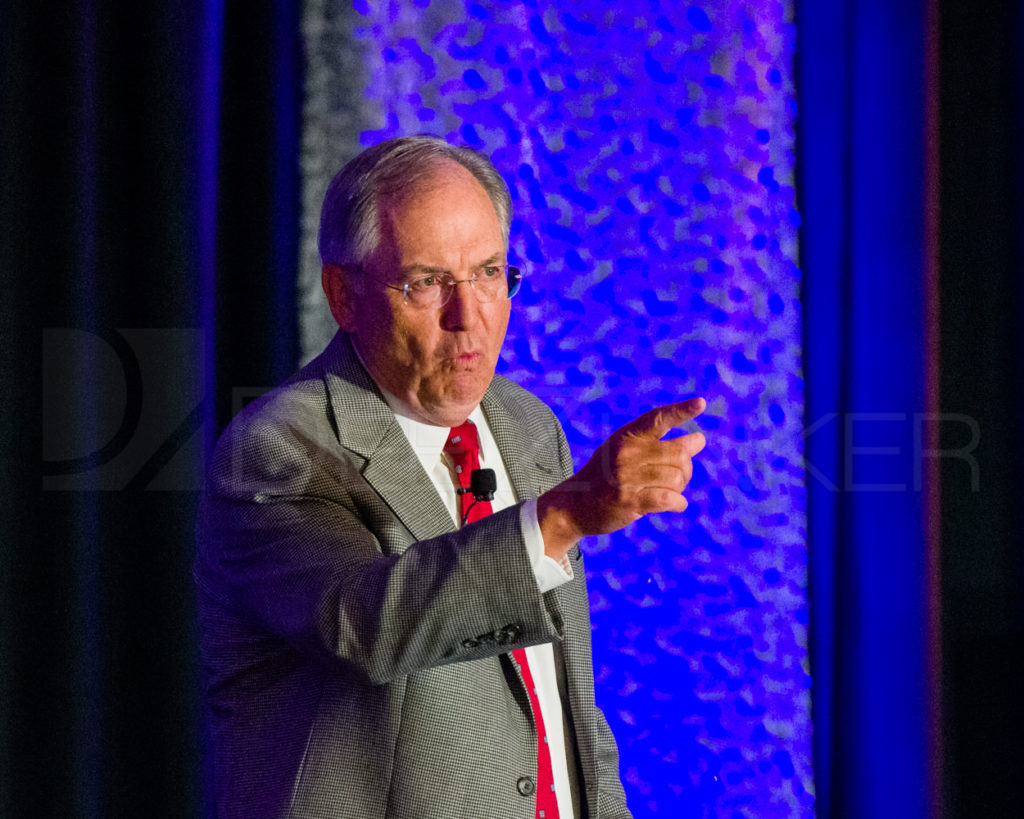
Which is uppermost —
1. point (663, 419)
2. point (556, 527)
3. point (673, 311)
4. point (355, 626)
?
point (673, 311)

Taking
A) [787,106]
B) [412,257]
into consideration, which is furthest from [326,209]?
[787,106]

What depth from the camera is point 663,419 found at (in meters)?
1.18

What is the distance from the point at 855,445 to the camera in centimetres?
292

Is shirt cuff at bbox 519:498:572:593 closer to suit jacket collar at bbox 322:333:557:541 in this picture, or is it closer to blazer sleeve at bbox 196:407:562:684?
blazer sleeve at bbox 196:407:562:684

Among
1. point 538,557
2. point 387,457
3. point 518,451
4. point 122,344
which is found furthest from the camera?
point 122,344

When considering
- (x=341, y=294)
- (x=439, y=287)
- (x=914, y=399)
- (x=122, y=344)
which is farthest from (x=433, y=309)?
(x=914, y=399)

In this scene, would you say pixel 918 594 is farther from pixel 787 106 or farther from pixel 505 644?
pixel 505 644

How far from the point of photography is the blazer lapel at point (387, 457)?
4.76 feet

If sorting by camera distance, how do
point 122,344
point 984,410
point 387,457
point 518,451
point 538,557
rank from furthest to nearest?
point 984,410, point 122,344, point 518,451, point 387,457, point 538,557

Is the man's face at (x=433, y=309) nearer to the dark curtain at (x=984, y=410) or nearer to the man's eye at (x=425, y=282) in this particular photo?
the man's eye at (x=425, y=282)

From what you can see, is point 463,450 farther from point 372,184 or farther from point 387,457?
point 372,184

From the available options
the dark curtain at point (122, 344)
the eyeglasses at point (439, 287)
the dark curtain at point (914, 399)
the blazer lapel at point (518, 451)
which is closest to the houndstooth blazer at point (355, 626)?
the eyeglasses at point (439, 287)

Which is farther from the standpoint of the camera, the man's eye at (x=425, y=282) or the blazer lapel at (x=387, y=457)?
the man's eye at (x=425, y=282)

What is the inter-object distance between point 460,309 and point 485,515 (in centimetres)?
31
